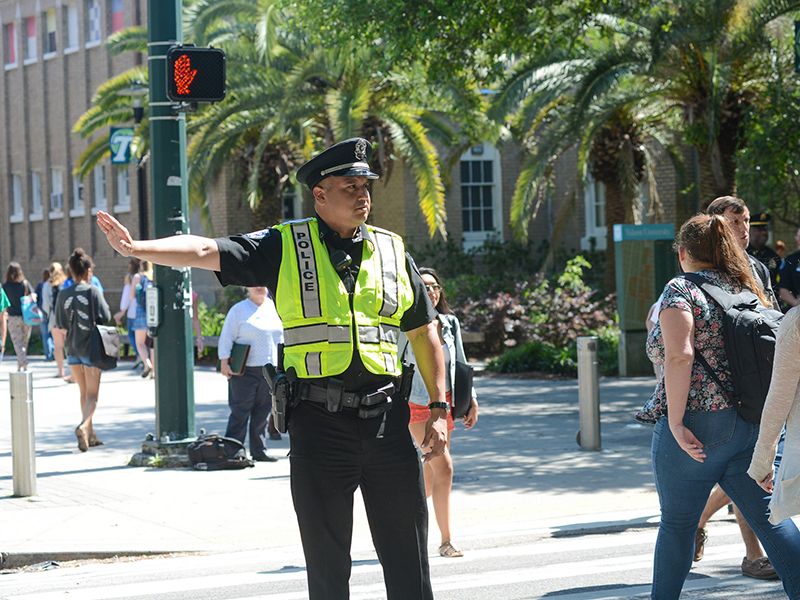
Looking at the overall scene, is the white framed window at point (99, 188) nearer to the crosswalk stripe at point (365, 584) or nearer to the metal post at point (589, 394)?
the metal post at point (589, 394)

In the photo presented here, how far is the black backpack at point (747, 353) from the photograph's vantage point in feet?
18.6

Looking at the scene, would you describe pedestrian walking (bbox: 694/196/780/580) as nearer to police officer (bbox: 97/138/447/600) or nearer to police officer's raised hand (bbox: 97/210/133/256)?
police officer (bbox: 97/138/447/600)

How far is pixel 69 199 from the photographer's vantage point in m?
40.1

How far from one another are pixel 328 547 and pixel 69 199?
120 feet

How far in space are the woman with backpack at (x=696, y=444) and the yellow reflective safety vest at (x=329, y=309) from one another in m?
1.22

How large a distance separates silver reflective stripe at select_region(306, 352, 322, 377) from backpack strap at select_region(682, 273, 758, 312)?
1.70 m

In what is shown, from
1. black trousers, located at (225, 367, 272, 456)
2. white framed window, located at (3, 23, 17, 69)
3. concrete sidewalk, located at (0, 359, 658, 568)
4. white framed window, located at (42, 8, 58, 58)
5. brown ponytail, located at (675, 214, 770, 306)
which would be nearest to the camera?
brown ponytail, located at (675, 214, 770, 306)

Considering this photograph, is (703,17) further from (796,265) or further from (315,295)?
(315,295)

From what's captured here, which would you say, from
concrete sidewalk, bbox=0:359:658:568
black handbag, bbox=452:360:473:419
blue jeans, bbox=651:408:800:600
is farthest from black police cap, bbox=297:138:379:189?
concrete sidewalk, bbox=0:359:658:568

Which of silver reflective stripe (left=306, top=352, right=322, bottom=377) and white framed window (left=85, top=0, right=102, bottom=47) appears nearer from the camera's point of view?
silver reflective stripe (left=306, top=352, right=322, bottom=377)

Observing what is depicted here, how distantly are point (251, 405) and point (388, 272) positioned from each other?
7.31 m

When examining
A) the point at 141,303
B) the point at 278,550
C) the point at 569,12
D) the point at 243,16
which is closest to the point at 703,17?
the point at 569,12

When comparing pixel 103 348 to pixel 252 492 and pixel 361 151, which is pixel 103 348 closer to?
pixel 252 492

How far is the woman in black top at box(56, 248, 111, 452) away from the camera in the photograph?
13336 millimetres
